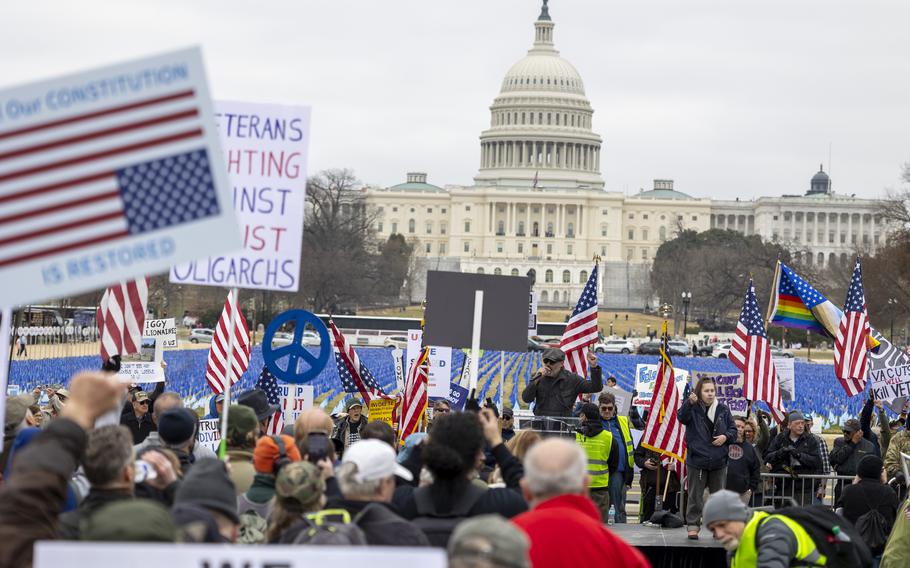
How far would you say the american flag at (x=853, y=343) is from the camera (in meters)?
14.8

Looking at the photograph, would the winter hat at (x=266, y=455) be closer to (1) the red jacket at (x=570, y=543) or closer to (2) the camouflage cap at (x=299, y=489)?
(2) the camouflage cap at (x=299, y=489)

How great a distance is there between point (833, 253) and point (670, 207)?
66.1 feet

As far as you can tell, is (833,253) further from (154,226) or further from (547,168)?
(154,226)

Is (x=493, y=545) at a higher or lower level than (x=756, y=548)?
higher

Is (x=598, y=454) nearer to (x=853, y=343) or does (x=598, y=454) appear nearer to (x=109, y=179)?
(x=853, y=343)

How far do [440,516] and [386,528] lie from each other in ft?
1.68

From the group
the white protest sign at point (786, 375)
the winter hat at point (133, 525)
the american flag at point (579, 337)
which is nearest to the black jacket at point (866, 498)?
the american flag at point (579, 337)

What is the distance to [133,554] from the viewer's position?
12.0 ft

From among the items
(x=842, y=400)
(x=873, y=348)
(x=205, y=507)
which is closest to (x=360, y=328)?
(x=842, y=400)

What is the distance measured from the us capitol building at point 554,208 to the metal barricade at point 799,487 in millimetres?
130467

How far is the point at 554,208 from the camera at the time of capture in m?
152

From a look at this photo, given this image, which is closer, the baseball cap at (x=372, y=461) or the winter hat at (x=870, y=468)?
the baseball cap at (x=372, y=461)

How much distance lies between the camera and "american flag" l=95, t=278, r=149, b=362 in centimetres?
1262

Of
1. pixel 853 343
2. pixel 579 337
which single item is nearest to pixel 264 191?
pixel 579 337
